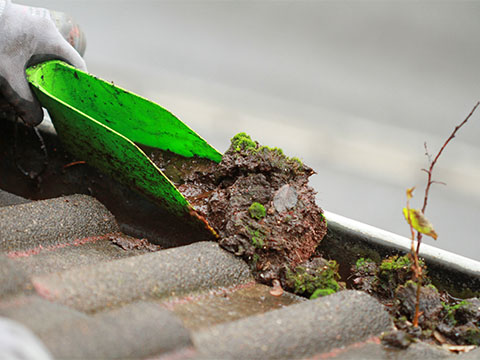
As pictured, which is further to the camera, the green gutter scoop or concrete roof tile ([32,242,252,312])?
the green gutter scoop

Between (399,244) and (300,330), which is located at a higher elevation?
(399,244)

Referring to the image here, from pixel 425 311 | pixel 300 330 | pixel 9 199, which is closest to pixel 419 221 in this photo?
pixel 425 311

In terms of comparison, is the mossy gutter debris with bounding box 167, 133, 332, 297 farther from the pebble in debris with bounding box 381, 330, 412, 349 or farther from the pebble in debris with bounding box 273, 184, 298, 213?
the pebble in debris with bounding box 381, 330, 412, 349

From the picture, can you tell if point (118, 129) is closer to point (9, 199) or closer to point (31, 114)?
point (31, 114)

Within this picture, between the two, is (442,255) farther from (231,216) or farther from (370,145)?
(370,145)

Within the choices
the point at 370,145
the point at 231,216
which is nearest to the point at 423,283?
the point at 231,216

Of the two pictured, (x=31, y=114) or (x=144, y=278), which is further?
(x=31, y=114)

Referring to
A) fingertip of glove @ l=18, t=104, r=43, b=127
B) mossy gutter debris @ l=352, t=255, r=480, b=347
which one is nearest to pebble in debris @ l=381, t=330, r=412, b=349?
mossy gutter debris @ l=352, t=255, r=480, b=347
